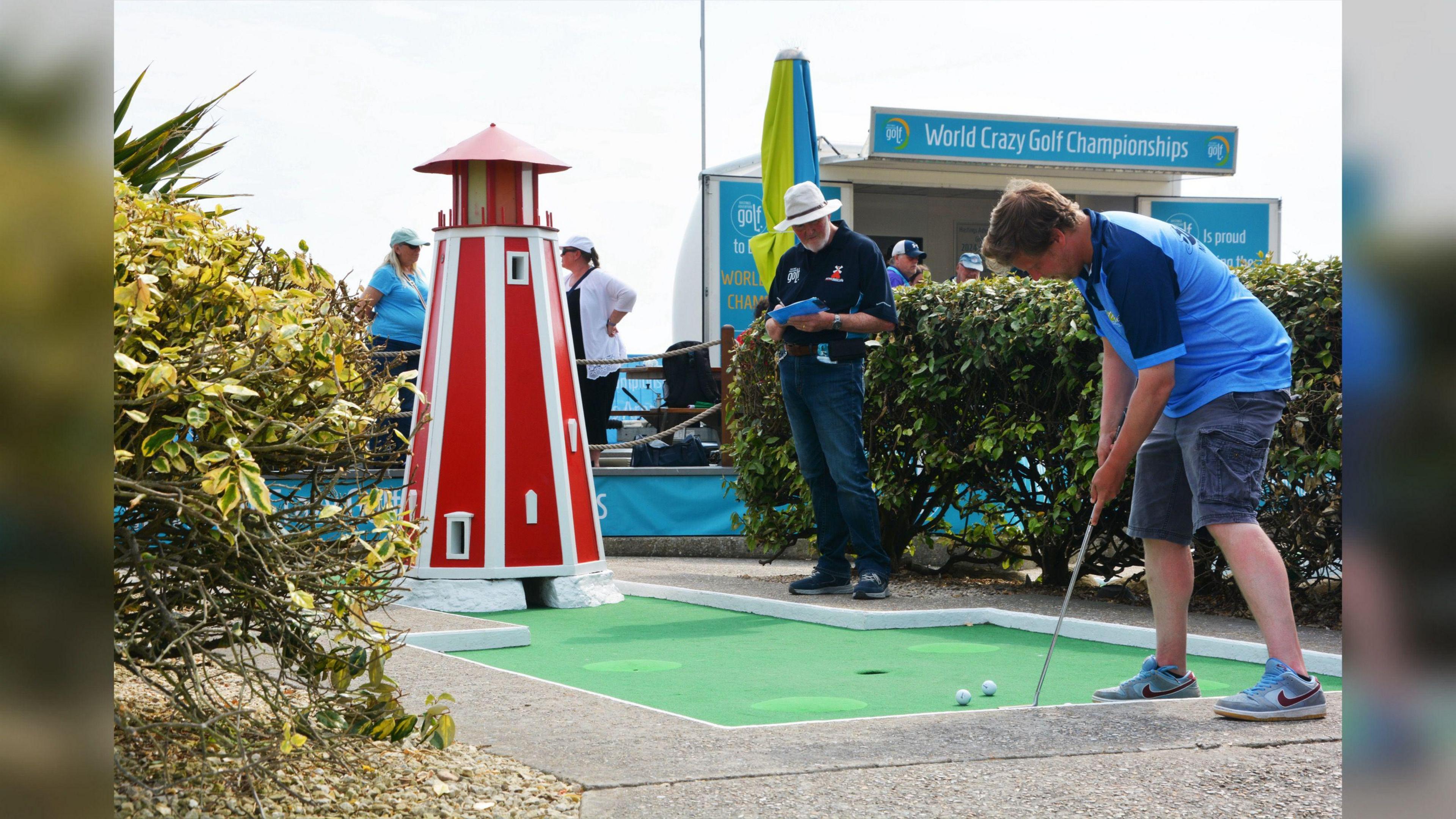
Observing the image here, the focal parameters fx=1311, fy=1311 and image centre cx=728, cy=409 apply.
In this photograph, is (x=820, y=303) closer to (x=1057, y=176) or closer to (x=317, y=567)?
(x=317, y=567)

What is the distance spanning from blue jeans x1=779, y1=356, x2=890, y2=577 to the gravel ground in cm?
392

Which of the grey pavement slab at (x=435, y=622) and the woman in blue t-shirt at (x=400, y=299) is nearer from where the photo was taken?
the grey pavement slab at (x=435, y=622)

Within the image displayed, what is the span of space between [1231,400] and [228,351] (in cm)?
279

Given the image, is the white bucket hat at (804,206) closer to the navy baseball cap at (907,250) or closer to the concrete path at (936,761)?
the concrete path at (936,761)

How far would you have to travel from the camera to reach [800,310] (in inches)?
265

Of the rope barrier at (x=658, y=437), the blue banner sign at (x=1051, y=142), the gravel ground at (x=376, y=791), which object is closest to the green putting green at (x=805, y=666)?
the gravel ground at (x=376, y=791)

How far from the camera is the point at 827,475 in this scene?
23.6ft

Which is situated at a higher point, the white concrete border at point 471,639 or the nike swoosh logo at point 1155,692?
the nike swoosh logo at point 1155,692

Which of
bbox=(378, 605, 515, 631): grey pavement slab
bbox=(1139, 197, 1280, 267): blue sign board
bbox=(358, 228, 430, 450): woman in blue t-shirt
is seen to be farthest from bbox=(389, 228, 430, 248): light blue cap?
bbox=(1139, 197, 1280, 267): blue sign board

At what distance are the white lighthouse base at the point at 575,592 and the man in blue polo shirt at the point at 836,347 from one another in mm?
1059

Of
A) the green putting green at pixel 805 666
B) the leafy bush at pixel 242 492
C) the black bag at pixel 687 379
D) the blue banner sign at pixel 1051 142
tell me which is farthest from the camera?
the blue banner sign at pixel 1051 142

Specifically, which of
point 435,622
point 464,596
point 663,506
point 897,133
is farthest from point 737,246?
point 435,622

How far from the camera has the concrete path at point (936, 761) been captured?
2.73 metres

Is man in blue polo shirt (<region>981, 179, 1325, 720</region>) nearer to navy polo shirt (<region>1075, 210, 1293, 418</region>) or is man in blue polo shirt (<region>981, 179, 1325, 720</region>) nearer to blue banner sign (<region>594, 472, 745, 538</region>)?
navy polo shirt (<region>1075, 210, 1293, 418</region>)
